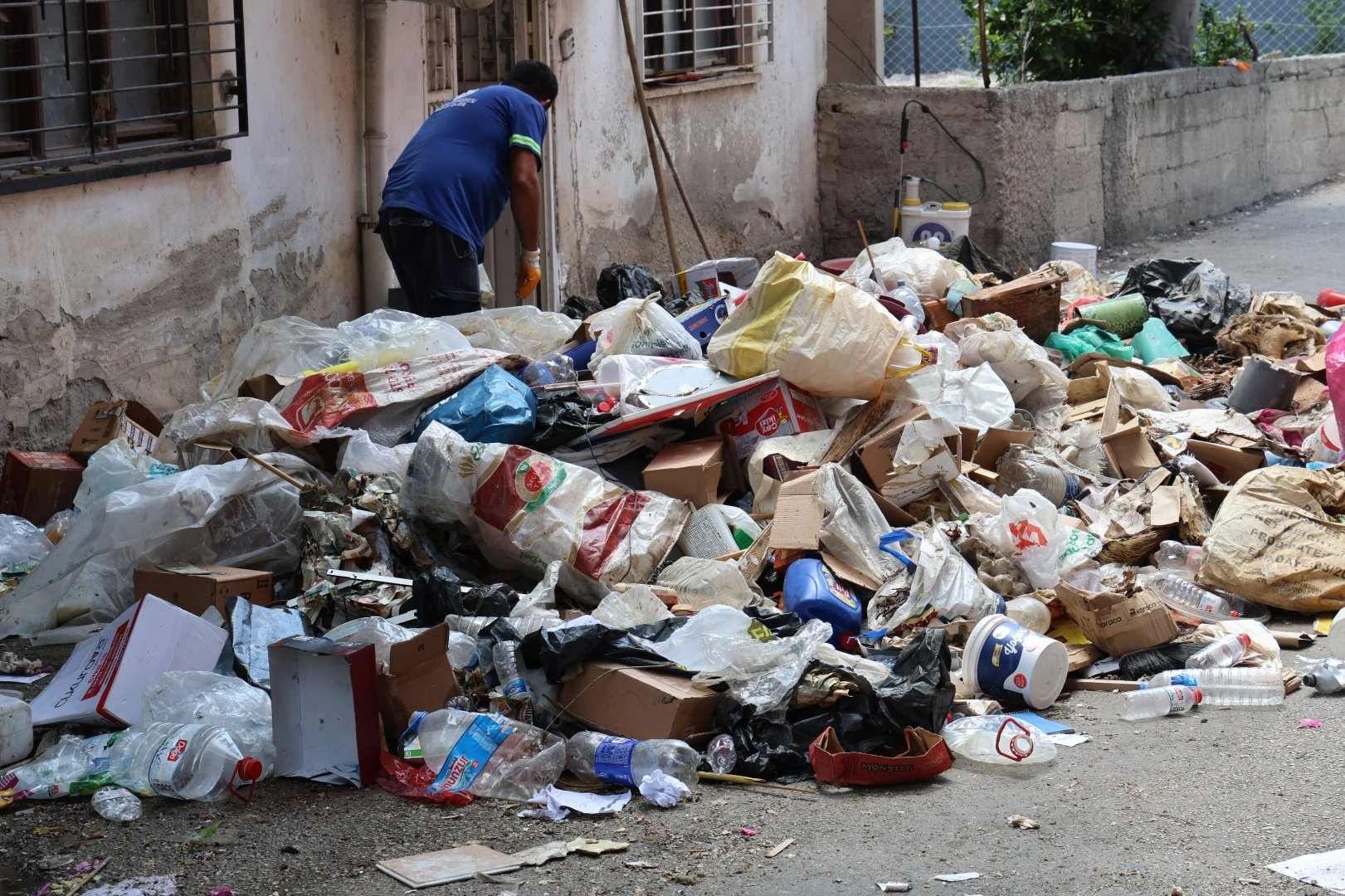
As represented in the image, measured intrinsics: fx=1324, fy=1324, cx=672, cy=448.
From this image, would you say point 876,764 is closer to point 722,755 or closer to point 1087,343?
point 722,755

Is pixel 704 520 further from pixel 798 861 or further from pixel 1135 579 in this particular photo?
pixel 798 861

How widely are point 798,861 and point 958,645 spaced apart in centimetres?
127

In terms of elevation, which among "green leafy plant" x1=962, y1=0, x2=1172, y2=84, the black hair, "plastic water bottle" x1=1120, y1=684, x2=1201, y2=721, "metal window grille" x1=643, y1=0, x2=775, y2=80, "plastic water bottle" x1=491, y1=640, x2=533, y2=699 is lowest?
"plastic water bottle" x1=1120, y1=684, x2=1201, y2=721

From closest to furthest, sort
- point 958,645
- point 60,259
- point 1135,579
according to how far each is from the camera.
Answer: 1. point 958,645
2. point 1135,579
3. point 60,259

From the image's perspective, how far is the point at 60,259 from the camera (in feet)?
15.0

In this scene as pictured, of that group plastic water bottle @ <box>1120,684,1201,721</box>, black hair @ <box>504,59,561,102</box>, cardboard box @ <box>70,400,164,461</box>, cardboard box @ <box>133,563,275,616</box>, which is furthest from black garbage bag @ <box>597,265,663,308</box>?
plastic water bottle @ <box>1120,684,1201,721</box>

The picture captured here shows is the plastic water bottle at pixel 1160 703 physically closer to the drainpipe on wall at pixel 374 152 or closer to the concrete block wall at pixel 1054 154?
the drainpipe on wall at pixel 374 152

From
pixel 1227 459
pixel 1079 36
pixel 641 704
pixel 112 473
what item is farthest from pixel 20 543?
pixel 1079 36

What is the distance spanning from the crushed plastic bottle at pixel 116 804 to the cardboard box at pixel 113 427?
6.49 feet

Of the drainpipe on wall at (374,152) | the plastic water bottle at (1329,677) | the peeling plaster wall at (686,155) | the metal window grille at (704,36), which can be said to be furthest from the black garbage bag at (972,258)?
the plastic water bottle at (1329,677)

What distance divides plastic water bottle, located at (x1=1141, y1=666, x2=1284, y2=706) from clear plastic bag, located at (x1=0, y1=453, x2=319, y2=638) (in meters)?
2.59

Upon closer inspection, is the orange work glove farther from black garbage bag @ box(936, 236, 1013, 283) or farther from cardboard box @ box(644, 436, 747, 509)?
black garbage bag @ box(936, 236, 1013, 283)

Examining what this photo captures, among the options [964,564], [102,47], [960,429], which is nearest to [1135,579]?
[964,564]

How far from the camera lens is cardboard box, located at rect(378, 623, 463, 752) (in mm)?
3059
